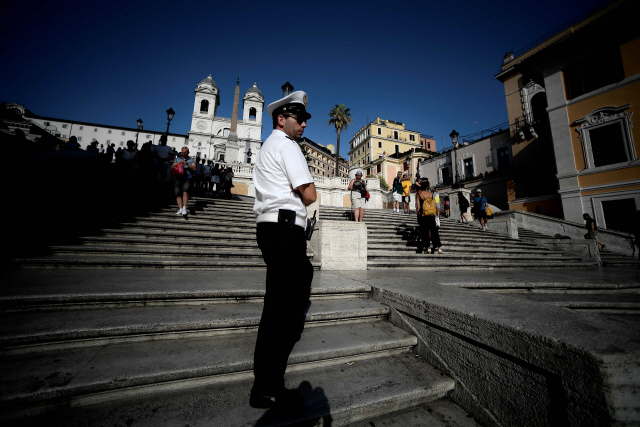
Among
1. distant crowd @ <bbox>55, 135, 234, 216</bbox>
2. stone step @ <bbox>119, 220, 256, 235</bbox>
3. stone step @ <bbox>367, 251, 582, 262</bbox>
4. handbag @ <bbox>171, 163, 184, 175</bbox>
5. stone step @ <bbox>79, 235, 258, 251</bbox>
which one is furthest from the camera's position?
distant crowd @ <bbox>55, 135, 234, 216</bbox>

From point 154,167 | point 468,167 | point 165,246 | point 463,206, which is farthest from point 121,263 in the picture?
point 468,167

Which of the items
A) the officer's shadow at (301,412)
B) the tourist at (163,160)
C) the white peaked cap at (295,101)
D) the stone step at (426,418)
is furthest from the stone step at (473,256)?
the tourist at (163,160)

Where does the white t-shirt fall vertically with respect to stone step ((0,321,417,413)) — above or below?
above

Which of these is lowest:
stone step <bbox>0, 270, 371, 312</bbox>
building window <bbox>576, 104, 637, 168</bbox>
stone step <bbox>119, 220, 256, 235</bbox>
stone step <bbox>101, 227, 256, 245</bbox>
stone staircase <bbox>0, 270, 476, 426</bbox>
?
stone staircase <bbox>0, 270, 476, 426</bbox>

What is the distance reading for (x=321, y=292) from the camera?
2.96 metres

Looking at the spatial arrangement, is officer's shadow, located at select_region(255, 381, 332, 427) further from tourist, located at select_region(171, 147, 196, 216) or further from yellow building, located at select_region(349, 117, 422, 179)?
yellow building, located at select_region(349, 117, 422, 179)

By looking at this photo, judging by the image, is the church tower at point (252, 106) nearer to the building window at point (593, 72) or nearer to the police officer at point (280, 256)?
the building window at point (593, 72)

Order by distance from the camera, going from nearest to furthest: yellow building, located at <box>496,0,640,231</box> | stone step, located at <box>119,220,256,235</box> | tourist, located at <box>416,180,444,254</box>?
stone step, located at <box>119,220,256,235</box>, tourist, located at <box>416,180,444,254</box>, yellow building, located at <box>496,0,640,231</box>

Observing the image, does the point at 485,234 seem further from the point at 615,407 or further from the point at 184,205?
the point at 184,205

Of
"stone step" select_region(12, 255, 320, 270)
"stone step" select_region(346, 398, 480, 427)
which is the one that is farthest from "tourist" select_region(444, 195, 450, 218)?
"stone step" select_region(346, 398, 480, 427)

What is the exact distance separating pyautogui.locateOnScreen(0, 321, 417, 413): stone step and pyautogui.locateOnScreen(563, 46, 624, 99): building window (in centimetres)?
2148

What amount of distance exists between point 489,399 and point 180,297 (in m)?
2.90

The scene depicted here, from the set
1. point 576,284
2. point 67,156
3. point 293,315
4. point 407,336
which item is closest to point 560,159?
point 576,284

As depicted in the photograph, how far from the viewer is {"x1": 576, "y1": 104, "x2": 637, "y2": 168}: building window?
12664mm
